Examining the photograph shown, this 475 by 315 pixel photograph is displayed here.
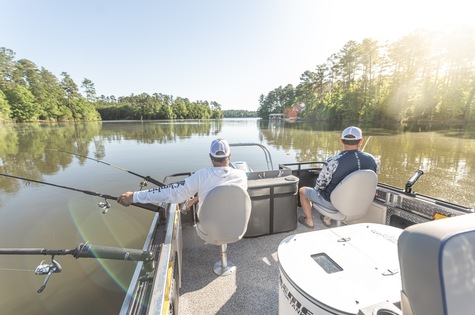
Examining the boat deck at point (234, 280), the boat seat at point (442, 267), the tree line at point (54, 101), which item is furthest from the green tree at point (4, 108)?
the boat seat at point (442, 267)

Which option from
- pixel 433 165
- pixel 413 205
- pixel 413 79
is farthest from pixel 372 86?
pixel 413 205

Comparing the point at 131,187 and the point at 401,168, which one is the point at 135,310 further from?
the point at 401,168

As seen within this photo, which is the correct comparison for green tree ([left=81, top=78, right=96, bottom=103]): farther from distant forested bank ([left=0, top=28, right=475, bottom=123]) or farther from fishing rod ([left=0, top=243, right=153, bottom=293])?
fishing rod ([left=0, top=243, right=153, bottom=293])

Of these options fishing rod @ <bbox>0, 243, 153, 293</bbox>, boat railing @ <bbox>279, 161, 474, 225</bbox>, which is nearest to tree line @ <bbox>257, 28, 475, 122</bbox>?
boat railing @ <bbox>279, 161, 474, 225</bbox>

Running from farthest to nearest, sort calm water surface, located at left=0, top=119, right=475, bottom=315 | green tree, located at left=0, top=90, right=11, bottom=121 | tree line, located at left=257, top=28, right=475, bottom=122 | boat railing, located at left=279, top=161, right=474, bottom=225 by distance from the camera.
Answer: green tree, located at left=0, top=90, right=11, bottom=121, tree line, located at left=257, top=28, right=475, bottom=122, calm water surface, located at left=0, top=119, right=475, bottom=315, boat railing, located at left=279, top=161, right=474, bottom=225

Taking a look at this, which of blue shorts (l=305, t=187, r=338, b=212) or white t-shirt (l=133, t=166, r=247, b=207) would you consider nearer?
white t-shirt (l=133, t=166, r=247, b=207)

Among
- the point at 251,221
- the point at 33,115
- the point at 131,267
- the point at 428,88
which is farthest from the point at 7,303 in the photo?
the point at 33,115

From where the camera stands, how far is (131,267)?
3688mm

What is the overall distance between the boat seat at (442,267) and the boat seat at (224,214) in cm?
129

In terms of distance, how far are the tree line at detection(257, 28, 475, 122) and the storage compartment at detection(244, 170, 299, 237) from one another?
34577mm

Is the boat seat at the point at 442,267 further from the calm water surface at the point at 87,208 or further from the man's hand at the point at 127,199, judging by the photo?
the calm water surface at the point at 87,208

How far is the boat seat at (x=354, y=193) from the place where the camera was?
2.26 metres

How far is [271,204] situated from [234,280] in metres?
1.04

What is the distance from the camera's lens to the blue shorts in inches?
99.9
